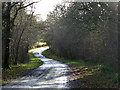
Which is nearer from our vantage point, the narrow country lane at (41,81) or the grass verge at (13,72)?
the narrow country lane at (41,81)

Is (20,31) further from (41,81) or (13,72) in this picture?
(41,81)

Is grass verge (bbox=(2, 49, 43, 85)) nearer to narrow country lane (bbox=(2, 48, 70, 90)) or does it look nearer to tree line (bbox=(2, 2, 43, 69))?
narrow country lane (bbox=(2, 48, 70, 90))

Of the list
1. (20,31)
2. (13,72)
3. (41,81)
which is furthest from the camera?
(20,31)

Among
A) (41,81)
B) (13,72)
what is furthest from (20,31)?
(41,81)

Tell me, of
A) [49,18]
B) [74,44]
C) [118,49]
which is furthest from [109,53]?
[49,18]

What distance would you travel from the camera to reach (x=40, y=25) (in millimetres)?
35625

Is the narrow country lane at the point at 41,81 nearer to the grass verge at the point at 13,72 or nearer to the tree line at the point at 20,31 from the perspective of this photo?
the grass verge at the point at 13,72

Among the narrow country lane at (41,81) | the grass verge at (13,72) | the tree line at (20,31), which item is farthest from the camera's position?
the tree line at (20,31)

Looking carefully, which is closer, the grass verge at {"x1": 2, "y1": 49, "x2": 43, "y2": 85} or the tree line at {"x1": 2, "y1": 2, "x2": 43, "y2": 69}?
the grass verge at {"x1": 2, "y1": 49, "x2": 43, "y2": 85}

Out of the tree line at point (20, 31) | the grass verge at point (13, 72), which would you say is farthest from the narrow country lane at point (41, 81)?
the tree line at point (20, 31)

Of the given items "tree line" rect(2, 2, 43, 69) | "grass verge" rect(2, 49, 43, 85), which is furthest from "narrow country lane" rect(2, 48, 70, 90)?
"tree line" rect(2, 2, 43, 69)

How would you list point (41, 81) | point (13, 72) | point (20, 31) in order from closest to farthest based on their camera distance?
1. point (41, 81)
2. point (13, 72)
3. point (20, 31)

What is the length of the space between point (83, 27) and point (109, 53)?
4310mm

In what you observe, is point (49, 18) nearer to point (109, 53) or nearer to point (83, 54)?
point (83, 54)
